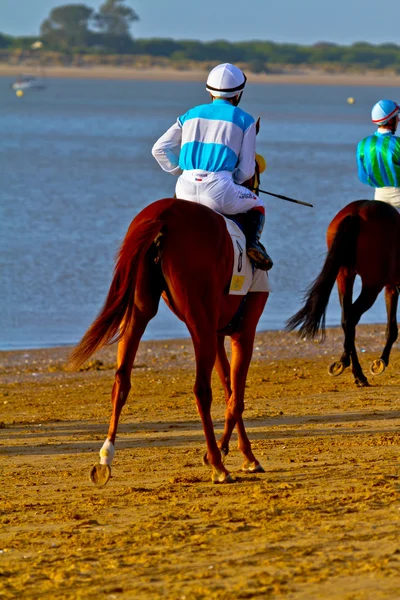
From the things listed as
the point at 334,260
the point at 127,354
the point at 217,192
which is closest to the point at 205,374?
the point at 127,354

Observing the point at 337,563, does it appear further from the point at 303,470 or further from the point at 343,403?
the point at 343,403

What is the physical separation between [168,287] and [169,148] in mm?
1180

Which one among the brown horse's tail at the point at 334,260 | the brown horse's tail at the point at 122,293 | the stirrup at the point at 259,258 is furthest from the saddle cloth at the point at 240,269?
the brown horse's tail at the point at 334,260

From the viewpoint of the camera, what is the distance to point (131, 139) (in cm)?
6247

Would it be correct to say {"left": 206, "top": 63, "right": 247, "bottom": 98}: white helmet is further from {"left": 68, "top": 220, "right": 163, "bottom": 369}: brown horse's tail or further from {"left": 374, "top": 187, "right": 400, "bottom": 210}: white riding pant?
{"left": 374, "top": 187, "right": 400, "bottom": 210}: white riding pant

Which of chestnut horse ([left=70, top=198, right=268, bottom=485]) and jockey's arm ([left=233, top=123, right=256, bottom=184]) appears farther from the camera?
jockey's arm ([left=233, top=123, right=256, bottom=184])

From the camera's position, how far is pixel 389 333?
39.3ft

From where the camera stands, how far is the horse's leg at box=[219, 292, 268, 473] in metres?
7.64

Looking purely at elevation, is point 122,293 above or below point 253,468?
above

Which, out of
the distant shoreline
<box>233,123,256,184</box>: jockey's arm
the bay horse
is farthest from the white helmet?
the distant shoreline

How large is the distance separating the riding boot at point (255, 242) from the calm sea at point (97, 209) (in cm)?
800

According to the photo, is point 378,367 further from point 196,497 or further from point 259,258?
point 196,497

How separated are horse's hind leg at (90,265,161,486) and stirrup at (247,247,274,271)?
692 millimetres

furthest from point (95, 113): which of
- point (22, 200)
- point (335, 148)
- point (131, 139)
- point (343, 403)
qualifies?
point (343, 403)
